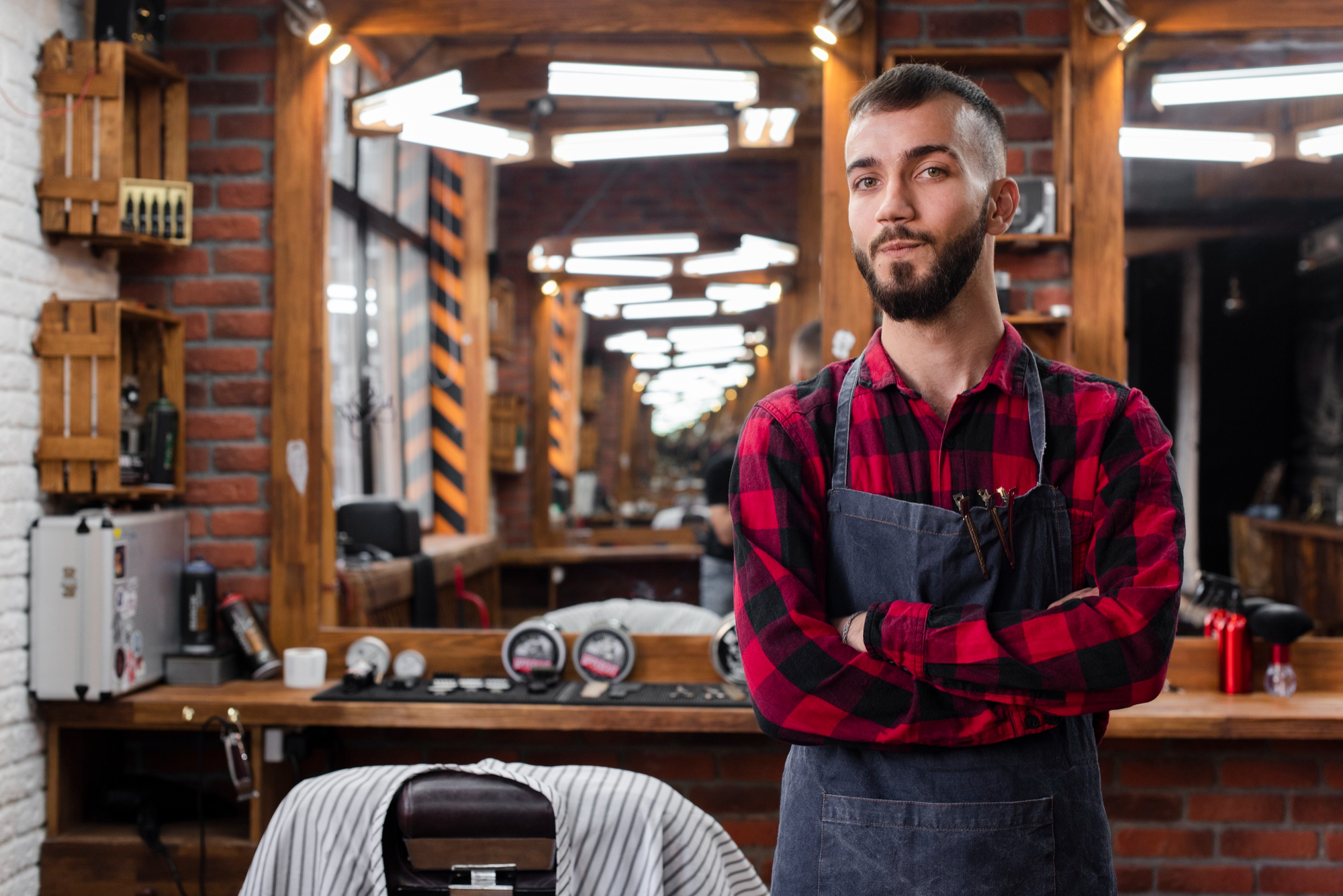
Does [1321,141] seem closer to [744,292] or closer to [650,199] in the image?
[744,292]

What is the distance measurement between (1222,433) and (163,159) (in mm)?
7421

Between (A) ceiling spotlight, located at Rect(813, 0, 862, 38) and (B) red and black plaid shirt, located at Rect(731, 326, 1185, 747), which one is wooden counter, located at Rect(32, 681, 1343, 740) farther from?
(A) ceiling spotlight, located at Rect(813, 0, 862, 38)

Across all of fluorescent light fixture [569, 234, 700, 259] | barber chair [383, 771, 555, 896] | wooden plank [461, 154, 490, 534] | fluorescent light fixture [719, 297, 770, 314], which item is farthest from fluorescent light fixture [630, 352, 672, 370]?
barber chair [383, 771, 555, 896]

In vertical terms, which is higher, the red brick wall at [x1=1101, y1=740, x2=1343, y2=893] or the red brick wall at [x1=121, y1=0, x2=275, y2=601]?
the red brick wall at [x1=121, y1=0, x2=275, y2=601]

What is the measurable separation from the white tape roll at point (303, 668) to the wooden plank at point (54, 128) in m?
1.26

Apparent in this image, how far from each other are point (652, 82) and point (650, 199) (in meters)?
4.99

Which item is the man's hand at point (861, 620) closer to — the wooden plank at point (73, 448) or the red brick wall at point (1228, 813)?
the red brick wall at point (1228, 813)

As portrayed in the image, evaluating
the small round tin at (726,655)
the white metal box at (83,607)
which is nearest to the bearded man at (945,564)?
the small round tin at (726,655)

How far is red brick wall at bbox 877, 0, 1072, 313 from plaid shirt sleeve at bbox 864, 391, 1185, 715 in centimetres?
171

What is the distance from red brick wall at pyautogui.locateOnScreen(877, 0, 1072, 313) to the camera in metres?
3.01

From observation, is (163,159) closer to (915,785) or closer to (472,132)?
(472,132)

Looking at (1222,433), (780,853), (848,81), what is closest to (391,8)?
(848,81)

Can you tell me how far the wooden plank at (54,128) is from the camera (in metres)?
2.77

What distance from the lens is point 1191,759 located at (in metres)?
2.93
